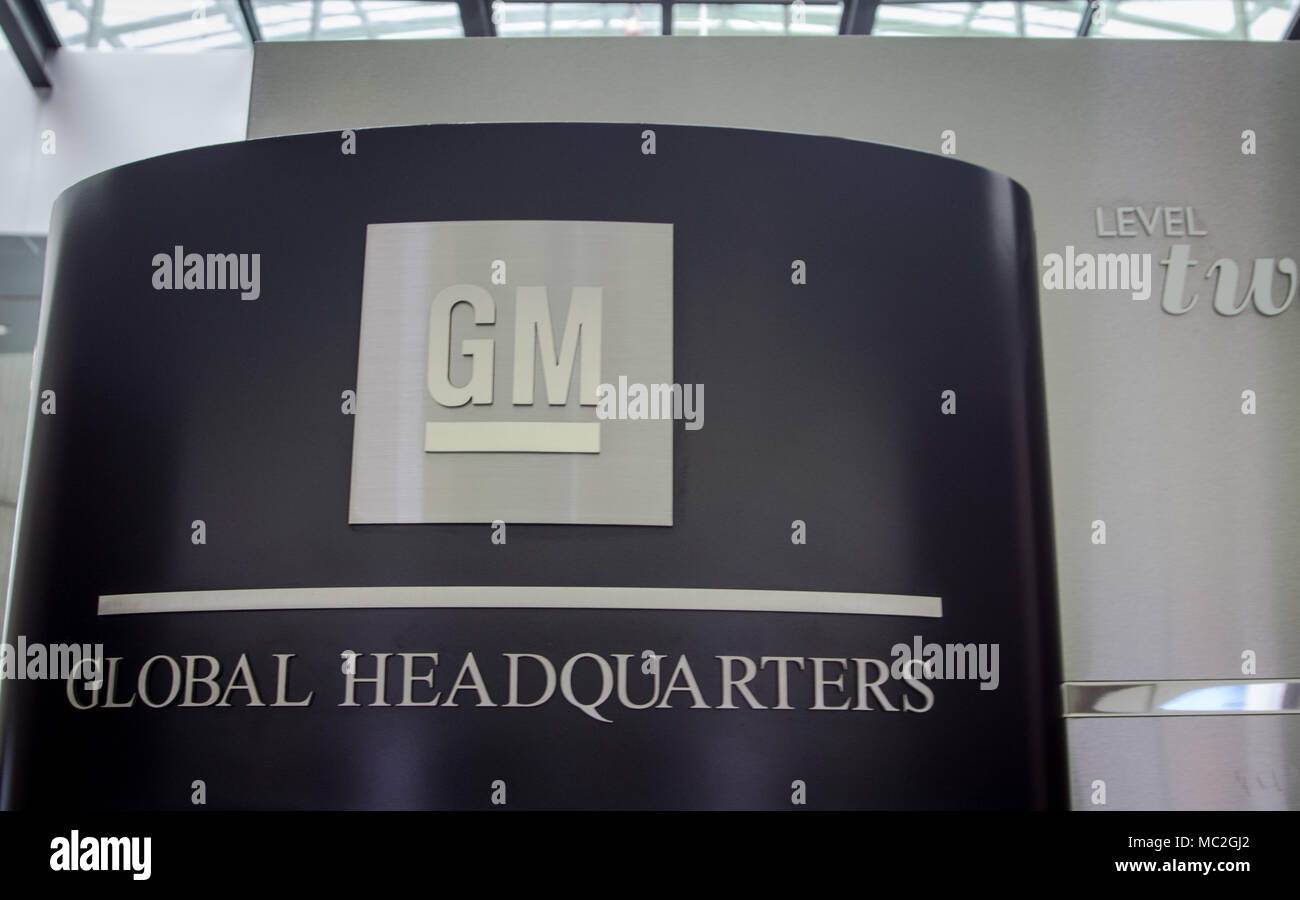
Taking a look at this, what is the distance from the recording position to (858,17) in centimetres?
548

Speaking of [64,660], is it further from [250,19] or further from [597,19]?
[597,19]

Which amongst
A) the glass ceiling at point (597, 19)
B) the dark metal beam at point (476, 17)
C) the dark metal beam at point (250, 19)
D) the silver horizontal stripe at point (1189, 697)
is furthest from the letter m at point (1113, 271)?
the dark metal beam at point (250, 19)

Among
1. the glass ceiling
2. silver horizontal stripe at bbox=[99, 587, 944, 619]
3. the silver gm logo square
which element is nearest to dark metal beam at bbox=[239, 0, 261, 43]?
the glass ceiling

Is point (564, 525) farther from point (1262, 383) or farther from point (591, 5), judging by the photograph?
point (591, 5)

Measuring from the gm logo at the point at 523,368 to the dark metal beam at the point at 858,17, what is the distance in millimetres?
3549

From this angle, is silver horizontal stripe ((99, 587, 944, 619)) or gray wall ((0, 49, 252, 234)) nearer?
silver horizontal stripe ((99, 587, 944, 619))

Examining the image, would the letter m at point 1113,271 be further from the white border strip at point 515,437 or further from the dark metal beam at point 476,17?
the dark metal beam at point 476,17

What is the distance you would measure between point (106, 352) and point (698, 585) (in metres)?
→ 1.42

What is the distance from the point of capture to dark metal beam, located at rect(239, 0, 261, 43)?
5.63 metres

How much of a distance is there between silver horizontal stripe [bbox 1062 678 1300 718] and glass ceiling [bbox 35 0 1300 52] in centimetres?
310

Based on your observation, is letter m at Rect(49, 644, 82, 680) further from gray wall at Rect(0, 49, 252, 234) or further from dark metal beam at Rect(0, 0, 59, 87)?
dark metal beam at Rect(0, 0, 59, 87)

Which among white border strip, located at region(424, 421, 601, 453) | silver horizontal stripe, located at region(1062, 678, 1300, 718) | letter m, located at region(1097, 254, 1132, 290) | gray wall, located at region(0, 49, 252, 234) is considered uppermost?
gray wall, located at region(0, 49, 252, 234)

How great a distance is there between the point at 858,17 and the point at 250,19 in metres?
2.90

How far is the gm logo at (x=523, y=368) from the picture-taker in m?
2.41
